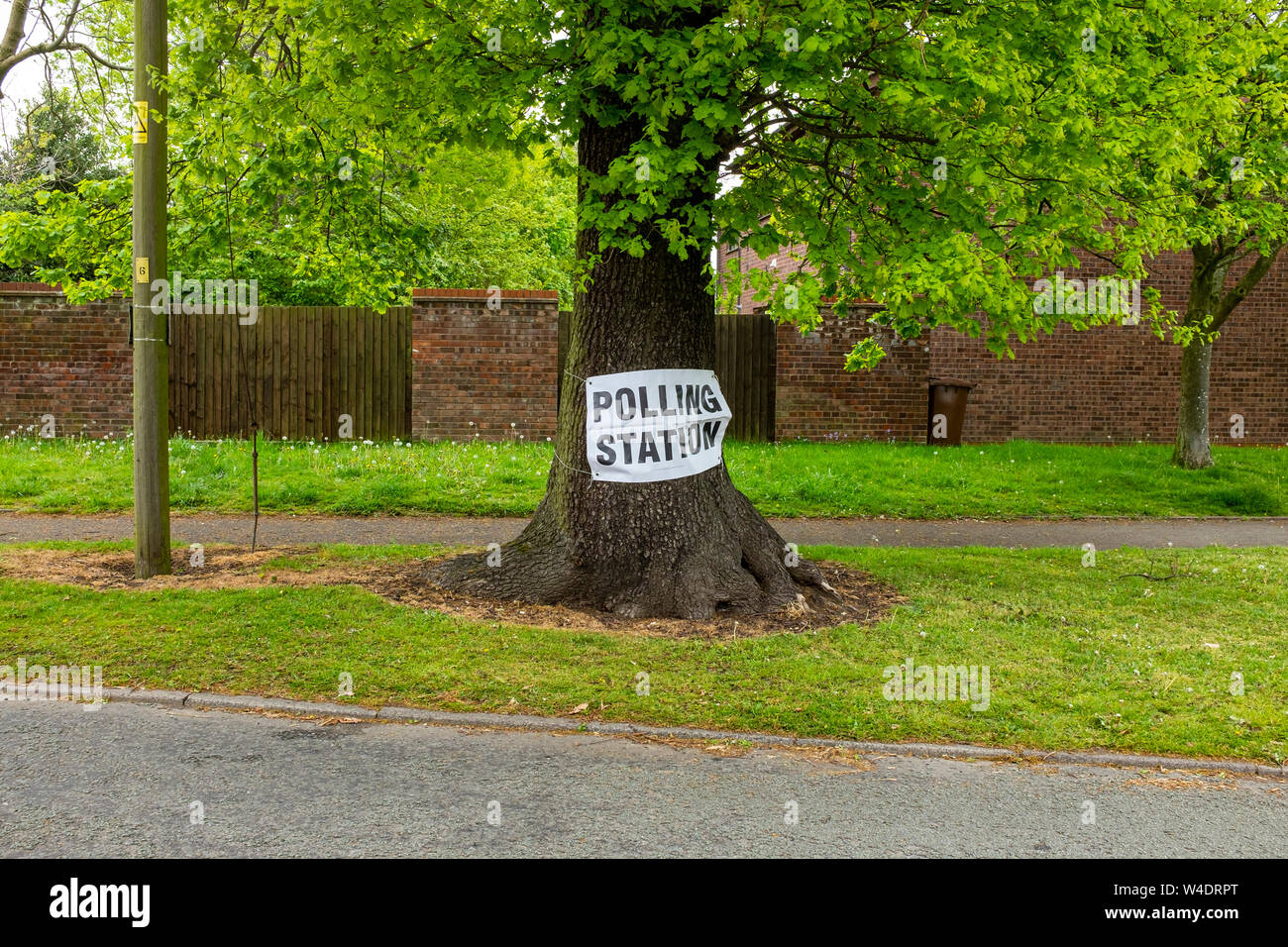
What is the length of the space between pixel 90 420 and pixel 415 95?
440 inches

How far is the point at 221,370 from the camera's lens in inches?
657

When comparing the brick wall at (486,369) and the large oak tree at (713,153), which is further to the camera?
the brick wall at (486,369)

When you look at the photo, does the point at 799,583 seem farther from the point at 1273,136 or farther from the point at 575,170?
the point at 1273,136

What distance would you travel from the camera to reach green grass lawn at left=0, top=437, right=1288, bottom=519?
12016mm

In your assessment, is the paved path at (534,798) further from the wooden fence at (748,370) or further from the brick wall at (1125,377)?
the brick wall at (1125,377)

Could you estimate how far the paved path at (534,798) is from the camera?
411cm

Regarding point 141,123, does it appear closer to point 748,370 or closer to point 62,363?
point 62,363

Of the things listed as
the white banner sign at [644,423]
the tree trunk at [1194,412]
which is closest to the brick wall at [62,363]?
the white banner sign at [644,423]

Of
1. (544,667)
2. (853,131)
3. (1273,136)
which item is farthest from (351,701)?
(1273,136)

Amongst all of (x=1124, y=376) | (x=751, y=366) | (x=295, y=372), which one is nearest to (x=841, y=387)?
(x=751, y=366)

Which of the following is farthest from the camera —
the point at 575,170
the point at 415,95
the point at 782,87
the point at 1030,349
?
the point at 1030,349

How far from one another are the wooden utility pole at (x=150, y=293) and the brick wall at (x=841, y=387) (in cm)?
1089

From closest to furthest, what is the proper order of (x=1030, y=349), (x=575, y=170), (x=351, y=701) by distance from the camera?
(x=351, y=701) < (x=575, y=170) < (x=1030, y=349)

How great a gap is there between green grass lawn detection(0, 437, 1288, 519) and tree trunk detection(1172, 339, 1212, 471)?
0.92ft
